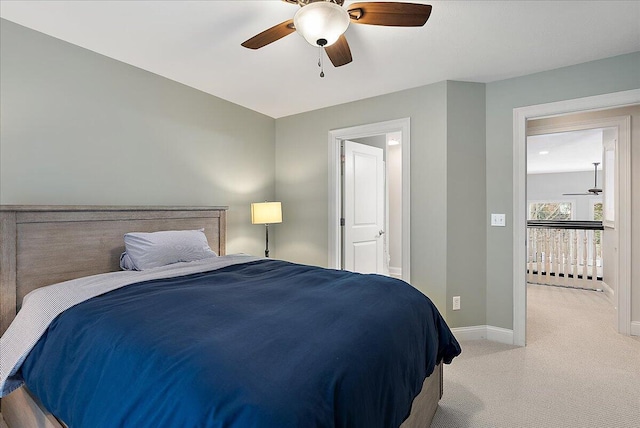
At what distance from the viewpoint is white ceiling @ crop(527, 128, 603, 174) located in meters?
5.27

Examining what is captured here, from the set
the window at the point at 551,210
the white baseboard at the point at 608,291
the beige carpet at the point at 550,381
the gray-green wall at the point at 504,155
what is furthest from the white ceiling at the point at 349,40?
the window at the point at 551,210

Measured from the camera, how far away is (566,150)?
629 centimetres

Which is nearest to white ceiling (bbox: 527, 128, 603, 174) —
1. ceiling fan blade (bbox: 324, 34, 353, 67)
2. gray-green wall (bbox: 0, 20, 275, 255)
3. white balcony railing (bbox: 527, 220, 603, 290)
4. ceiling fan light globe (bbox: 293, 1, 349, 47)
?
white balcony railing (bbox: 527, 220, 603, 290)

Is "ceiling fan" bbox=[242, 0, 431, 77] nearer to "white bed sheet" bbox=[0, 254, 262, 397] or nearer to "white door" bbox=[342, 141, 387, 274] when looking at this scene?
"white bed sheet" bbox=[0, 254, 262, 397]

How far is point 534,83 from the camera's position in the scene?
9.21ft

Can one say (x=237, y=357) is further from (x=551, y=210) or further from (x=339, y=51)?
(x=551, y=210)

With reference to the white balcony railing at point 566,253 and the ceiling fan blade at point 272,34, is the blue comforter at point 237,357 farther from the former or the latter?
the white balcony railing at point 566,253

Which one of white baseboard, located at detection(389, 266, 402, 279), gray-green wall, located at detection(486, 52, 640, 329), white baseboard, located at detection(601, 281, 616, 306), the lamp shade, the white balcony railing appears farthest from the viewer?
white baseboard, located at detection(389, 266, 402, 279)

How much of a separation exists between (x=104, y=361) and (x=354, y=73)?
268 centimetres

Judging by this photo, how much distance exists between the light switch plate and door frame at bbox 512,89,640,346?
0.08m

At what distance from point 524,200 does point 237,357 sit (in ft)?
9.51

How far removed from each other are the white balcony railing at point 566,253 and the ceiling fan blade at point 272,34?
5335 millimetres

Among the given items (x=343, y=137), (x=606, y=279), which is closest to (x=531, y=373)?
(x=343, y=137)

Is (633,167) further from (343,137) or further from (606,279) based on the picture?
(343,137)
